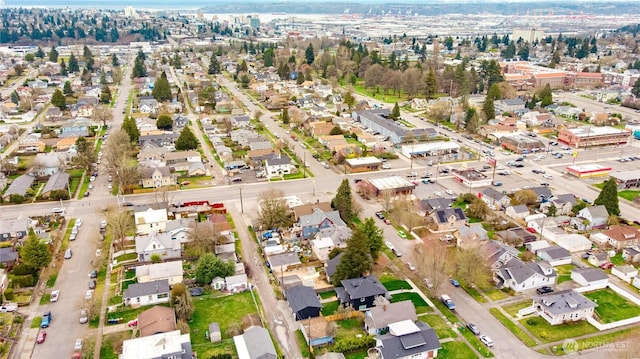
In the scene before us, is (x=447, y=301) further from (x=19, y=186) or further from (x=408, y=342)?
(x=19, y=186)

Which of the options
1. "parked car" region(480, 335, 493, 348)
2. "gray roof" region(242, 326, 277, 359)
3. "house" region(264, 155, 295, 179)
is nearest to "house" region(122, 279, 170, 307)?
"gray roof" region(242, 326, 277, 359)

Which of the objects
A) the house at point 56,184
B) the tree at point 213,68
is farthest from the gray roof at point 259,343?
the tree at point 213,68

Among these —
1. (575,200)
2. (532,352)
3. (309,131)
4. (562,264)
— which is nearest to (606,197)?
(575,200)

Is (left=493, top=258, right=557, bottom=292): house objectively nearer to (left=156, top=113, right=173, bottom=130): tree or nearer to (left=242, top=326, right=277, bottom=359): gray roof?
(left=242, top=326, right=277, bottom=359): gray roof

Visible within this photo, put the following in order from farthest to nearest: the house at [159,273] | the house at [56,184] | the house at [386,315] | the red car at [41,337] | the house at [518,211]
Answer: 1. the house at [56,184]
2. the house at [518,211]
3. the house at [159,273]
4. the house at [386,315]
5. the red car at [41,337]

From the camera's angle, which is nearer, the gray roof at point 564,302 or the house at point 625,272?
the gray roof at point 564,302

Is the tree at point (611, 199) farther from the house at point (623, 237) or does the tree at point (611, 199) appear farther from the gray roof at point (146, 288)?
the gray roof at point (146, 288)
